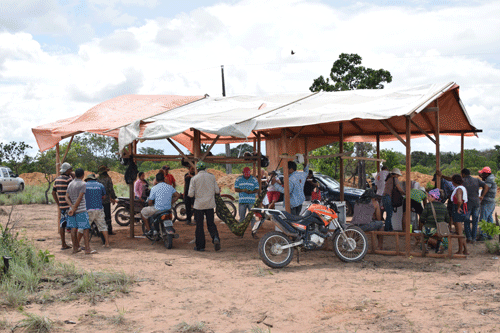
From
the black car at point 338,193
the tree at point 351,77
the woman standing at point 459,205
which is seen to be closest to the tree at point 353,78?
the tree at point 351,77

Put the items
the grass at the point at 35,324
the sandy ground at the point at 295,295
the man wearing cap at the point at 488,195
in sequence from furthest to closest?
the man wearing cap at the point at 488,195 < the sandy ground at the point at 295,295 < the grass at the point at 35,324

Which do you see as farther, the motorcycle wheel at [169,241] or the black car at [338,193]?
the black car at [338,193]

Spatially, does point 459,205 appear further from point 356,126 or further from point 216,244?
point 356,126

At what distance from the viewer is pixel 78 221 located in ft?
28.0

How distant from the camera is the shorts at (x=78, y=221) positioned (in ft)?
28.0

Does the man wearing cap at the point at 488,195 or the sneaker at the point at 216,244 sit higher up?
the man wearing cap at the point at 488,195

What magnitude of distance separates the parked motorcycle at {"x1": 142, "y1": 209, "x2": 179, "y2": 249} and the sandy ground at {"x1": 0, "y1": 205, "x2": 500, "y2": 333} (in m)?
0.53

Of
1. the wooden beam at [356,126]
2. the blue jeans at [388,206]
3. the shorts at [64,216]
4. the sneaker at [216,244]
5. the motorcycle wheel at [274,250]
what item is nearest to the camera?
the motorcycle wheel at [274,250]

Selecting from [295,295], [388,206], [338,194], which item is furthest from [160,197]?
A: [338,194]

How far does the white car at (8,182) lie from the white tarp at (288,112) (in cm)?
1691

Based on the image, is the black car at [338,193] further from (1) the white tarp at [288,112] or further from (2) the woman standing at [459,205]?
(2) the woman standing at [459,205]

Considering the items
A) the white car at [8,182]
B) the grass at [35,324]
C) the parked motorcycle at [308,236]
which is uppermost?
the white car at [8,182]

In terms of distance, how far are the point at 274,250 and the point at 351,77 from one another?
16686mm

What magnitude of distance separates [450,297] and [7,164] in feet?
124
